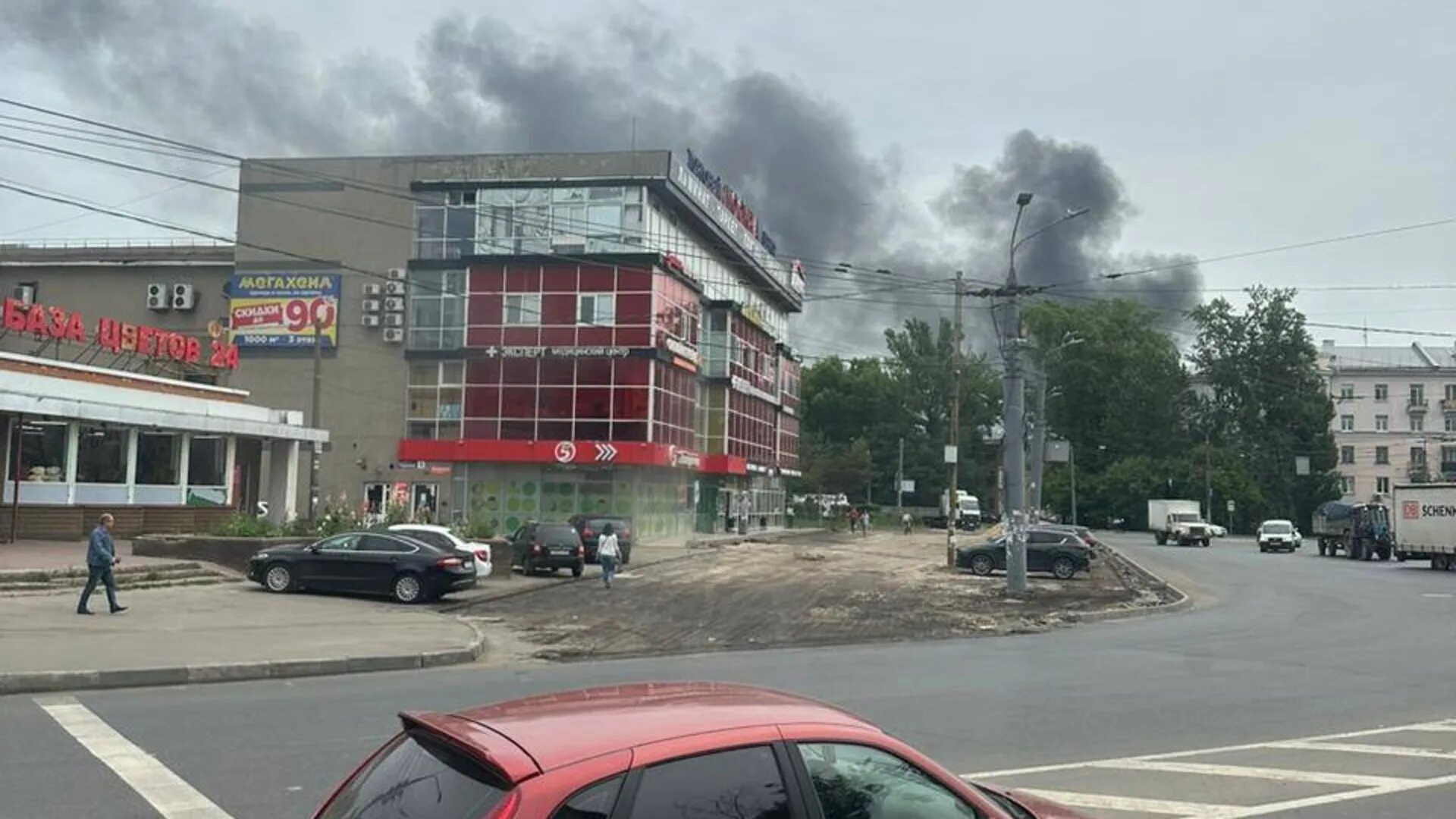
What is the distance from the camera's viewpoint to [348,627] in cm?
1847

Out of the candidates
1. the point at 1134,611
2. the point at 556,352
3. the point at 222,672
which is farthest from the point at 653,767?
the point at 556,352

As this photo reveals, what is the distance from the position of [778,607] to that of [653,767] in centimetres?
2110

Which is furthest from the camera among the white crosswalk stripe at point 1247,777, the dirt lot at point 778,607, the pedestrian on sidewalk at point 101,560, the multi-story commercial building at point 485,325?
the multi-story commercial building at point 485,325

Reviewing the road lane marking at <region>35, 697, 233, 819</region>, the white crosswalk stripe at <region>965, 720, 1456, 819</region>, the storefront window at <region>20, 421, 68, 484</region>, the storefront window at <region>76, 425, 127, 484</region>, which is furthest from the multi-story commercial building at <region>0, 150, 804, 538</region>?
the white crosswalk stripe at <region>965, 720, 1456, 819</region>

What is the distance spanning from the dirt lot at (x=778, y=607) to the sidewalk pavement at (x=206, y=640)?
5.47 feet

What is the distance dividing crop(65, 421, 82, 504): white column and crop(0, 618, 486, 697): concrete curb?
815 inches

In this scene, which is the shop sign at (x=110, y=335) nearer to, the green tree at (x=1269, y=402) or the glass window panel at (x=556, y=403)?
the glass window panel at (x=556, y=403)

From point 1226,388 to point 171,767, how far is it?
112 m

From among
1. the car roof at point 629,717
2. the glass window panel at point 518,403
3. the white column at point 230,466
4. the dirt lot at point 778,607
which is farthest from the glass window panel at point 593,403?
the car roof at point 629,717

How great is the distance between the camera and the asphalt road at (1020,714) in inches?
315

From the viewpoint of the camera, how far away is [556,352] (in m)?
52.4

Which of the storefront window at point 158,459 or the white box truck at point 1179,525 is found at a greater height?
the storefront window at point 158,459

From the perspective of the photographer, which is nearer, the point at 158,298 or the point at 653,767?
the point at 653,767

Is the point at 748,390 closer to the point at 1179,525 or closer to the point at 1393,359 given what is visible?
the point at 1179,525
